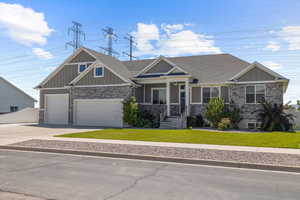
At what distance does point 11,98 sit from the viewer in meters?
37.2

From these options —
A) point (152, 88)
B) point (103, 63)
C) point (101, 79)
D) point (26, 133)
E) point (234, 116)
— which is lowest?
point (26, 133)

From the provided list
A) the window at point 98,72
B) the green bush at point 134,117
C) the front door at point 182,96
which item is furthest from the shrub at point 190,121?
the window at point 98,72

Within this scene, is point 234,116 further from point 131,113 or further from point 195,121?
point 131,113

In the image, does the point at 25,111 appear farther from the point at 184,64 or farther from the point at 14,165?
the point at 14,165

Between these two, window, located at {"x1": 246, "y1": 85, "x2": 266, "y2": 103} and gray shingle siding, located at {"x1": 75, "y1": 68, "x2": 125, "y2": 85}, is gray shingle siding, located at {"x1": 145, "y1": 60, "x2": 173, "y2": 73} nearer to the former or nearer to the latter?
gray shingle siding, located at {"x1": 75, "y1": 68, "x2": 125, "y2": 85}

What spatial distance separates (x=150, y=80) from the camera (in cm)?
2266

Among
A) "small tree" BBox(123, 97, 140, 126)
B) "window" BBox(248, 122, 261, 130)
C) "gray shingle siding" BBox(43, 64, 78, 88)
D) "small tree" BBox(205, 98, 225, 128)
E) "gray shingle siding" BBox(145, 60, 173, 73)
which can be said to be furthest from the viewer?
"gray shingle siding" BBox(43, 64, 78, 88)

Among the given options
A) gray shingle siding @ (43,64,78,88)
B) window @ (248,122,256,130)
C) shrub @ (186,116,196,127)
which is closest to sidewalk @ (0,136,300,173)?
window @ (248,122,256,130)

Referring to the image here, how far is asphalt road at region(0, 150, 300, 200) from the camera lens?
512 centimetres

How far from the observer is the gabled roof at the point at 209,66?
72.8 feet

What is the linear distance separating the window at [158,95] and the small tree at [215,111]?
4418 mm

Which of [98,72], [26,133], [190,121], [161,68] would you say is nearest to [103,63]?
[98,72]

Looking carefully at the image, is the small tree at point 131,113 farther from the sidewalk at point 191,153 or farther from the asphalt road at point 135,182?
the asphalt road at point 135,182

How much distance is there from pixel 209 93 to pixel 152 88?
5149mm
